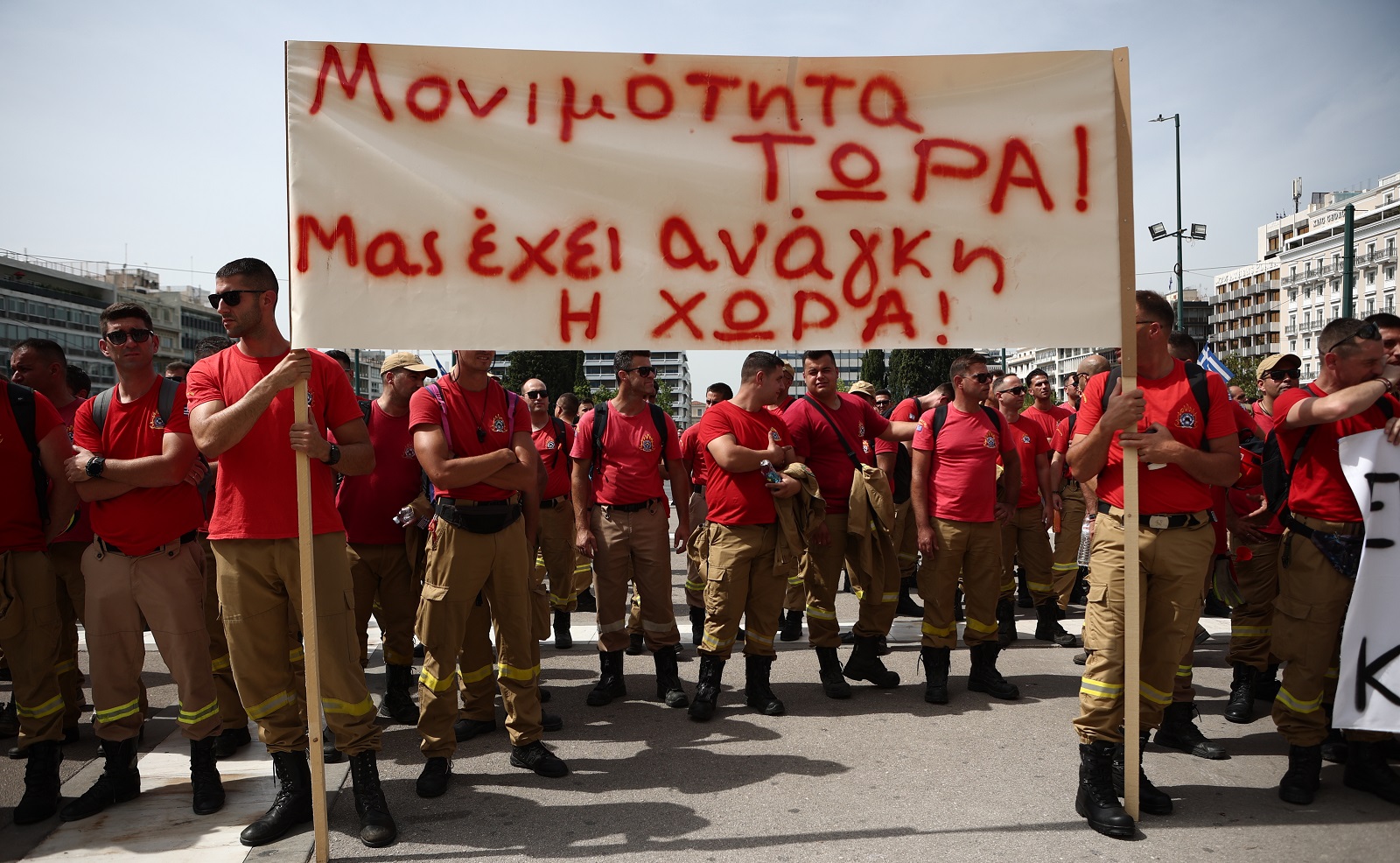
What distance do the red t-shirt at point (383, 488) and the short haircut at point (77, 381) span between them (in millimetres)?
2054

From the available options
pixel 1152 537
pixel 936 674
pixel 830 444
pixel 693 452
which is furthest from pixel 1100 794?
pixel 693 452

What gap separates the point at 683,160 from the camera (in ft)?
13.1

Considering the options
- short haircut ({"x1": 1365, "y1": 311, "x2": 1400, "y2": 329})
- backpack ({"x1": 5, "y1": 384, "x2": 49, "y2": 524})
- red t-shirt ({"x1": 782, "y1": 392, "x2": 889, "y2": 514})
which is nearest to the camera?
backpack ({"x1": 5, "y1": 384, "x2": 49, "y2": 524})

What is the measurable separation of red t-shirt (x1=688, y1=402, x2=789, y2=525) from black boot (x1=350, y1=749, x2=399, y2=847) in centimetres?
253

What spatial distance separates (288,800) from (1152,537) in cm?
390

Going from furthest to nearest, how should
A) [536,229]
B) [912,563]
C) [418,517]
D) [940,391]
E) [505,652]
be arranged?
[912,563]
[940,391]
[418,517]
[505,652]
[536,229]

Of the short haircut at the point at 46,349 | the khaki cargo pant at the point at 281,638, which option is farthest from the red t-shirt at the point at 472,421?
the short haircut at the point at 46,349

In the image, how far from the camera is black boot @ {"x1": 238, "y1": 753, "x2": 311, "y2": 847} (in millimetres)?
3990

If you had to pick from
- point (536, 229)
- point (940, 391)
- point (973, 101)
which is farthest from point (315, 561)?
point (940, 391)

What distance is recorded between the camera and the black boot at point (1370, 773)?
4328 millimetres

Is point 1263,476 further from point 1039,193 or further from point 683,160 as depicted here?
point 683,160

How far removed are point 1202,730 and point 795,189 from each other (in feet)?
12.8

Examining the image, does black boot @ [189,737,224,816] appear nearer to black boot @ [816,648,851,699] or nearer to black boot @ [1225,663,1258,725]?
black boot @ [816,648,851,699]

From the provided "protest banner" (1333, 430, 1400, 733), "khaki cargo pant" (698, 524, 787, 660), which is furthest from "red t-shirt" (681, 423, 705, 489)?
"protest banner" (1333, 430, 1400, 733)
